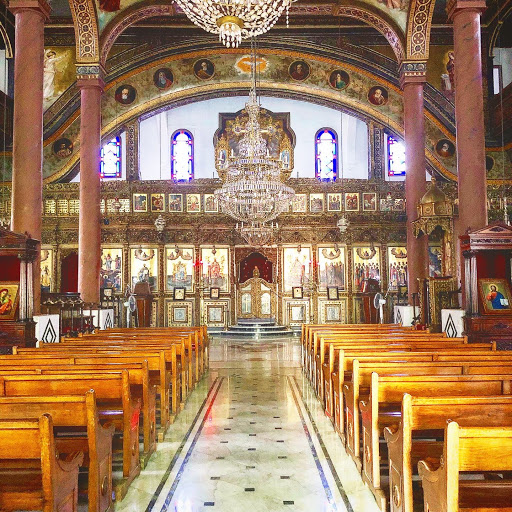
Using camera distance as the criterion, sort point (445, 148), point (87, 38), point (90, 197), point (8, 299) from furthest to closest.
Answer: point (445, 148) → point (87, 38) → point (90, 197) → point (8, 299)

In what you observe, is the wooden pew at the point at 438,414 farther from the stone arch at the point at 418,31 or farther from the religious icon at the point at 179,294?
the religious icon at the point at 179,294

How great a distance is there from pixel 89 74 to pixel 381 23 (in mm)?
7847

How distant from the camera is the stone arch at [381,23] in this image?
46.1ft

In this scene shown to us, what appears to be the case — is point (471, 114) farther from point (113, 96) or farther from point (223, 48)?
point (113, 96)

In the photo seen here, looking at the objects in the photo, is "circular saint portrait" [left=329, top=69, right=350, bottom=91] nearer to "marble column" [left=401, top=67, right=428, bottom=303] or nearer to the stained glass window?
the stained glass window

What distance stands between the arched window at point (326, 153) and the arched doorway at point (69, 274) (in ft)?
31.1

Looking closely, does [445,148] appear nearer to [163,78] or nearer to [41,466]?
[163,78]

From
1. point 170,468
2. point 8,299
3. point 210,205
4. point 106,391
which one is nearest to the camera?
point 106,391

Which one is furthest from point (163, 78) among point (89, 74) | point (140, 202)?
point (89, 74)

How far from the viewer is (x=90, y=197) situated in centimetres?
1308

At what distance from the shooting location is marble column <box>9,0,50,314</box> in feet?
30.5

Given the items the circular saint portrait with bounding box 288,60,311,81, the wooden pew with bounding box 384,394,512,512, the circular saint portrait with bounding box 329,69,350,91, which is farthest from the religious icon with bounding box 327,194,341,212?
the wooden pew with bounding box 384,394,512,512

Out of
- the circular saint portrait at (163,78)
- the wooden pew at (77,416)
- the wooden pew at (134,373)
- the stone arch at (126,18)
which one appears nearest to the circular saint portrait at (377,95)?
the circular saint portrait at (163,78)

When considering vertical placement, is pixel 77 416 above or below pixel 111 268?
below
